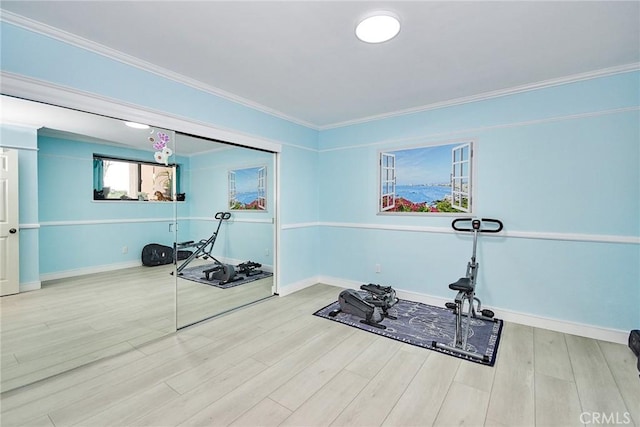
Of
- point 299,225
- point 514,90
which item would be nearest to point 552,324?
point 514,90

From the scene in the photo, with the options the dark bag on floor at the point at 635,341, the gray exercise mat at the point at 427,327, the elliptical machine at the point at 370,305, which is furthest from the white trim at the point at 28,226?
the dark bag on floor at the point at 635,341

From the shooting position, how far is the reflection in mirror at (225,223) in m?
4.39

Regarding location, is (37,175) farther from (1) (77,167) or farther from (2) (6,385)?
(2) (6,385)

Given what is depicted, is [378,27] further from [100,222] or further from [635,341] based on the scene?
[100,222]

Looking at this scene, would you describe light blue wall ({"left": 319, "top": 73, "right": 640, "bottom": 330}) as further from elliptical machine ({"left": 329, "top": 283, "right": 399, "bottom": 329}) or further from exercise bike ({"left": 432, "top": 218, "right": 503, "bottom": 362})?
elliptical machine ({"left": 329, "top": 283, "right": 399, "bottom": 329})

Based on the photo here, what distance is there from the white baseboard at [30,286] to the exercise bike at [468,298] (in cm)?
423

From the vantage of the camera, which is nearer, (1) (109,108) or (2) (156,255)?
(1) (109,108)

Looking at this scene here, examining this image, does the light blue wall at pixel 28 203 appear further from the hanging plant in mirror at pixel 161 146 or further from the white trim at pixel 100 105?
the hanging plant in mirror at pixel 161 146

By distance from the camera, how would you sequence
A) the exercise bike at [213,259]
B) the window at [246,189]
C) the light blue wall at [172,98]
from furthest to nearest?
the window at [246,189]
the exercise bike at [213,259]
the light blue wall at [172,98]

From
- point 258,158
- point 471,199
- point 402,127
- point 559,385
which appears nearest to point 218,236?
point 258,158

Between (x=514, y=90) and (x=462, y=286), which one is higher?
(x=514, y=90)

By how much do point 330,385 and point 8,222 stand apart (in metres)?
3.42

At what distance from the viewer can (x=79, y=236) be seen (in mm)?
3490

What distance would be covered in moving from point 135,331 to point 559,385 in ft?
12.5
